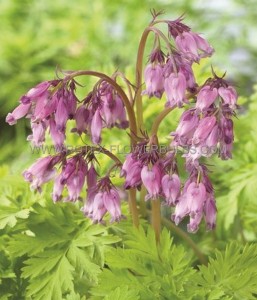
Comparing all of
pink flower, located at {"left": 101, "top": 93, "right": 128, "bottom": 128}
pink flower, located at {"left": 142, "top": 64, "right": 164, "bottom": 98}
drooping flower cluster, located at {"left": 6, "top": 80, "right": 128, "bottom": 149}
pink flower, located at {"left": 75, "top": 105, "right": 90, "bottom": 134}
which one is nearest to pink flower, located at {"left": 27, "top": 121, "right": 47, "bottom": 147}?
drooping flower cluster, located at {"left": 6, "top": 80, "right": 128, "bottom": 149}

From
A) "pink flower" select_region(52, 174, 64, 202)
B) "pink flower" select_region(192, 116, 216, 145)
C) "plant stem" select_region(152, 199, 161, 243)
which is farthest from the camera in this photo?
"plant stem" select_region(152, 199, 161, 243)

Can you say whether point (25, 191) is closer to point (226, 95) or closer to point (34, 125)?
point (34, 125)

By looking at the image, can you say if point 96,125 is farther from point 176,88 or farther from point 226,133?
point 226,133

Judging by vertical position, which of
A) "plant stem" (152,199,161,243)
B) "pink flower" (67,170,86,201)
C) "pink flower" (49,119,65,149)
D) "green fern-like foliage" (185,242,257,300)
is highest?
"pink flower" (49,119,65,149)

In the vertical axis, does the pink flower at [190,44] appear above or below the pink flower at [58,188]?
above

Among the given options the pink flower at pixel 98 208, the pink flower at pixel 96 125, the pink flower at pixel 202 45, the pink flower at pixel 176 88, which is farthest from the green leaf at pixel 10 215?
the pink flower at pixel 202 45

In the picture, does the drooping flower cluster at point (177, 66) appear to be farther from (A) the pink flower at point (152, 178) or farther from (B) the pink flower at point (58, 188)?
(B) the pink flower at point (58, 188)

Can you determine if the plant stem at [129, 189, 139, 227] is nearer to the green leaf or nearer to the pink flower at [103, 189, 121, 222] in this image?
the pink flower at [103, 189, 121, 222]
